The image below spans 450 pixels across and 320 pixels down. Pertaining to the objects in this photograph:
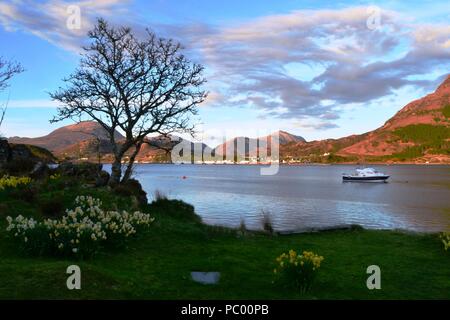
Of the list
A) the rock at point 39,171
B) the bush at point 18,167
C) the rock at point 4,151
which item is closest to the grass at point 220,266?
the rock at point 39,171

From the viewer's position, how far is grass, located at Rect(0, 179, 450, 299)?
364 inches

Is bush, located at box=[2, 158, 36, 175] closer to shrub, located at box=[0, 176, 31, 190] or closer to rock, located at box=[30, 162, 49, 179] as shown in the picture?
rock, located at box=[30, 162, 49, 179]

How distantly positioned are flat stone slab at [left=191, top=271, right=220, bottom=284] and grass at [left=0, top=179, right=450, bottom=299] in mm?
170

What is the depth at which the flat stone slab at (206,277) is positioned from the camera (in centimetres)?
1042

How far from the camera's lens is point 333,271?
12.0 metres

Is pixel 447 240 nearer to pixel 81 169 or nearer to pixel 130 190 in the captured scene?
pixel 130 190

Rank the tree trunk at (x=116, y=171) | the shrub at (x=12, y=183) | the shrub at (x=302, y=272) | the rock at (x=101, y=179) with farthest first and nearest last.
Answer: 1. the rock at (x=101, y=179)
2. the tree trunk at (x=116, y=171)
3. the shrub at (x=12, y=183)
4. the shrub at (x=302, y=272)

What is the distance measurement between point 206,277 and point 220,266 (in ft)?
4.17

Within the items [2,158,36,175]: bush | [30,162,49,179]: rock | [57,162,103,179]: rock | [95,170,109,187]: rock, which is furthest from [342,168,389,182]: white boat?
[2,158,36,175]: bush

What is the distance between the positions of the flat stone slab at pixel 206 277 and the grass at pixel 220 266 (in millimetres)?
170

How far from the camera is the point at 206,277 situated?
421 inches

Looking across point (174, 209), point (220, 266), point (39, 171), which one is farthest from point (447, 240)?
point (39, 171)

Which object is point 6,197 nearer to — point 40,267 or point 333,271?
point 40,267

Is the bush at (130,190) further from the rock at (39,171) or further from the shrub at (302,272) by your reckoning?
the shrub at (302,272)
